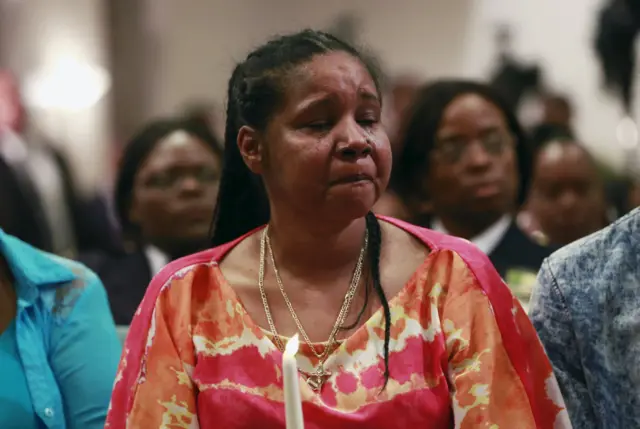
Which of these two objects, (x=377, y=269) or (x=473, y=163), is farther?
(x=473, y=163)

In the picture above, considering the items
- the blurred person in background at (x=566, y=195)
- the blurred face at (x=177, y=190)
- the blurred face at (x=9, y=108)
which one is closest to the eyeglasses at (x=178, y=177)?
the blurred face at (x=177, y=190)

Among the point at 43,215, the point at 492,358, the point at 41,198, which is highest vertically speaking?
the point at 492,358

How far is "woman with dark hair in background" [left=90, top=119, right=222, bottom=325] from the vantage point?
2.39 m

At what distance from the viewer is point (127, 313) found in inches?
85.7

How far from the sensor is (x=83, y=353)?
1549mm

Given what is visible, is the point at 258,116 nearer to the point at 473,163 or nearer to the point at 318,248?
the point at 318,248

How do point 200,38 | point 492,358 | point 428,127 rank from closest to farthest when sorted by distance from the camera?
point 492,358 → point 428,127 → point 200,38

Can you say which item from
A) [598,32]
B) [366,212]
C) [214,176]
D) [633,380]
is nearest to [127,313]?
[214,176]

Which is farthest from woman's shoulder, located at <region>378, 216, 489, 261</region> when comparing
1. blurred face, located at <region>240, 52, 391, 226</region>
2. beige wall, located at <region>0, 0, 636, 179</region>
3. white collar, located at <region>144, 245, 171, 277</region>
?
beige wall, located at <region>0, 0, 636, 179</region>

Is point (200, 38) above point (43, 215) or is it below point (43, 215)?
above

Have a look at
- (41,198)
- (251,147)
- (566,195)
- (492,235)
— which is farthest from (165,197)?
(41,198)

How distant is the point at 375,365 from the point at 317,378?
A: 7 centimetres

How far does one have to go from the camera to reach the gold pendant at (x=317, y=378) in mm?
1254

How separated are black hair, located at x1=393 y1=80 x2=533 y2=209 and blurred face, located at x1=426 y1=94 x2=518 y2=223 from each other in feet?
0.06
